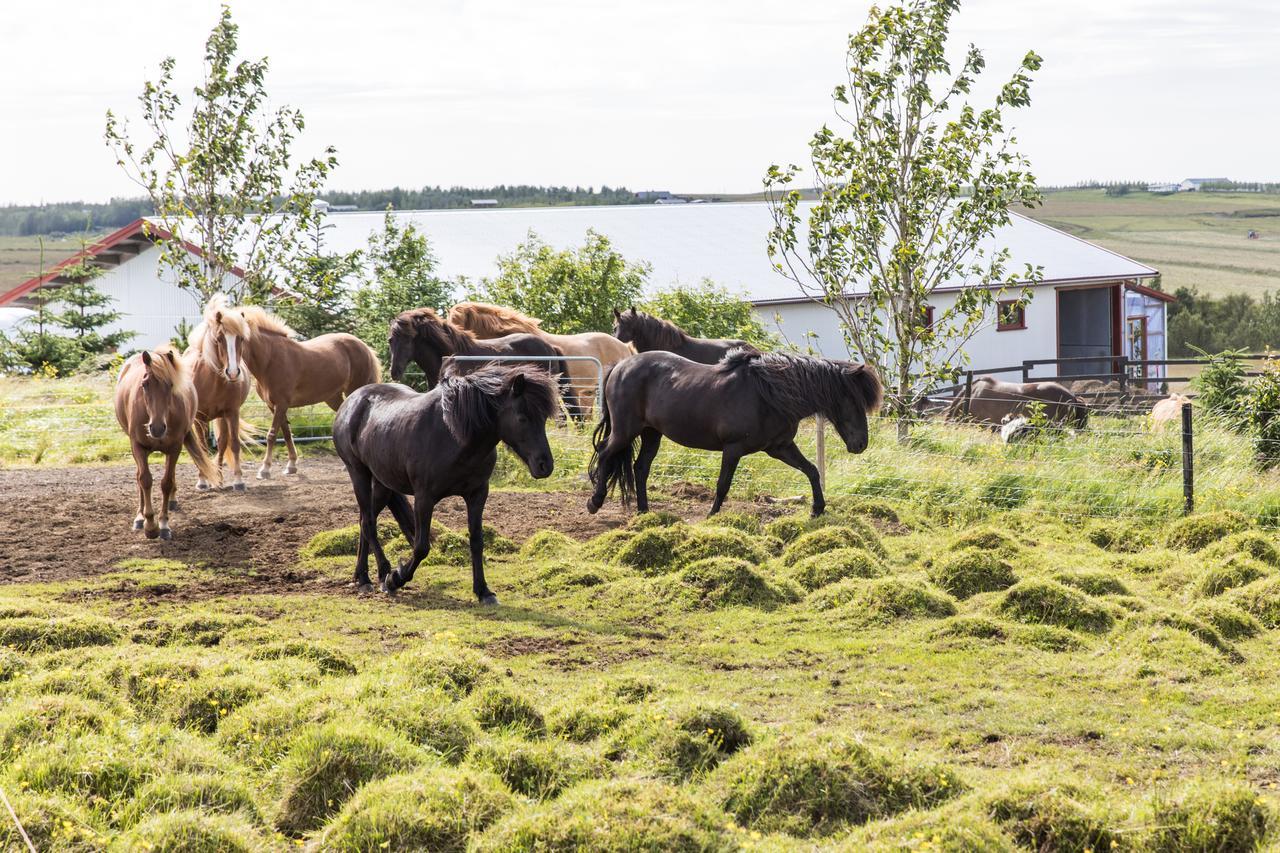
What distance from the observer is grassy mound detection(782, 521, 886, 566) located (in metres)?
8.20

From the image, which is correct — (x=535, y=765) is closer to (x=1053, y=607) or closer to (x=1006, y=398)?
(x=1053, y=607)

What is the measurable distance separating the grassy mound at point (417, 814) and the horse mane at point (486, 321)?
11617 mm

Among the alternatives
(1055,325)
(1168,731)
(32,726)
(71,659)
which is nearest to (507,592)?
(71,659)

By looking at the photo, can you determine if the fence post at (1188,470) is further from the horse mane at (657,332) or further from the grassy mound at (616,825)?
the grassy mound at (616,825)

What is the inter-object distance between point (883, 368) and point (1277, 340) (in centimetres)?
4038

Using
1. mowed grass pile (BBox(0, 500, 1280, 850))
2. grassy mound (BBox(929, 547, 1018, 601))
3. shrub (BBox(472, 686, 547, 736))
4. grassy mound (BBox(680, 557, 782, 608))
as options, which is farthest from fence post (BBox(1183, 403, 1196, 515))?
shrub (BBox(472, 686, 547, 736))

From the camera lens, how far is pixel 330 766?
421 cm

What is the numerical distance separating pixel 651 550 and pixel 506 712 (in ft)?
10.8

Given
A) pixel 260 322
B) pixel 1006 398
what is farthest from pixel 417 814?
pixel 1006 398

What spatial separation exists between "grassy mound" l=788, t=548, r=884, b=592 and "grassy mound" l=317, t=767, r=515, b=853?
3820 millimetres

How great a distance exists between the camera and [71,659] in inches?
218

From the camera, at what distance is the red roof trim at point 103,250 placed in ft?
66.1

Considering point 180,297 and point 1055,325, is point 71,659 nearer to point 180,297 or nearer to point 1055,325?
point 180,297

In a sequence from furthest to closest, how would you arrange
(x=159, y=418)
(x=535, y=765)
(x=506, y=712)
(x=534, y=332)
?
(x=534, y=332), (x=159, y=418), (x=506, y=712), (x=535, y=765)
